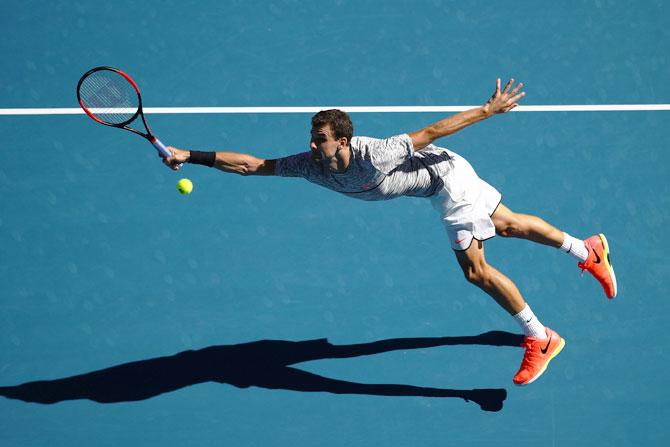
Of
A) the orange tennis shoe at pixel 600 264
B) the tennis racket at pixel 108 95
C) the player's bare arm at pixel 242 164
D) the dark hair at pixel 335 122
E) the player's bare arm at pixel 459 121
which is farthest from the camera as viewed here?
the orange tennis shoe at pixel 600 264

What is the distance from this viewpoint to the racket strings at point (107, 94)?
6.64 metres

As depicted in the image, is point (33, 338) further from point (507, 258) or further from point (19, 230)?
point (507, 258)

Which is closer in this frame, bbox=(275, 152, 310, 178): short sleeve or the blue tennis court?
bbox=(275, 152, 310, 178): short sleeve

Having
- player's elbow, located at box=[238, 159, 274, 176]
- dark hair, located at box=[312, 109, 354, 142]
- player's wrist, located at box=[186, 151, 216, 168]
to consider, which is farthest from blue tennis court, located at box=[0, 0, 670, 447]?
dark hair, located at box=[312, 109, 354, 142]

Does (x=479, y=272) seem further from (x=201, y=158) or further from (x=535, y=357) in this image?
(x=201, y=158)

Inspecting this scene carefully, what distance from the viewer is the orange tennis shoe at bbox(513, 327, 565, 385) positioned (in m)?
6.82

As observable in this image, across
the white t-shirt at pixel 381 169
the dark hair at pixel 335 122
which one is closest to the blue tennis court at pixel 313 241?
the white t-shirt at pixel 381 169

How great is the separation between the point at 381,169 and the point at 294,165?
2.07ft

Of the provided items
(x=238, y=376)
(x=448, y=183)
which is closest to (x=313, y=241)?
(x=238, y=376)

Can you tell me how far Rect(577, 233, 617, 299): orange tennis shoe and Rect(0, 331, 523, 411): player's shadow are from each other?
1.12m

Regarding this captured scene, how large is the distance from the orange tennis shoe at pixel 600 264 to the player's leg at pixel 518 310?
24.4 inches

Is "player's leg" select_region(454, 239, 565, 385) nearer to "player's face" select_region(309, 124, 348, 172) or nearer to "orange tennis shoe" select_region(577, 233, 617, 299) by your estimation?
"orange tennis shoe" select_region(577, 233, 617, 299)

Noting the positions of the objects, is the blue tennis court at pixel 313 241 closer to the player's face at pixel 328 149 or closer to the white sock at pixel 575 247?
the white sock at pixel 575 247

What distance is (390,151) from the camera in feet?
19.6
